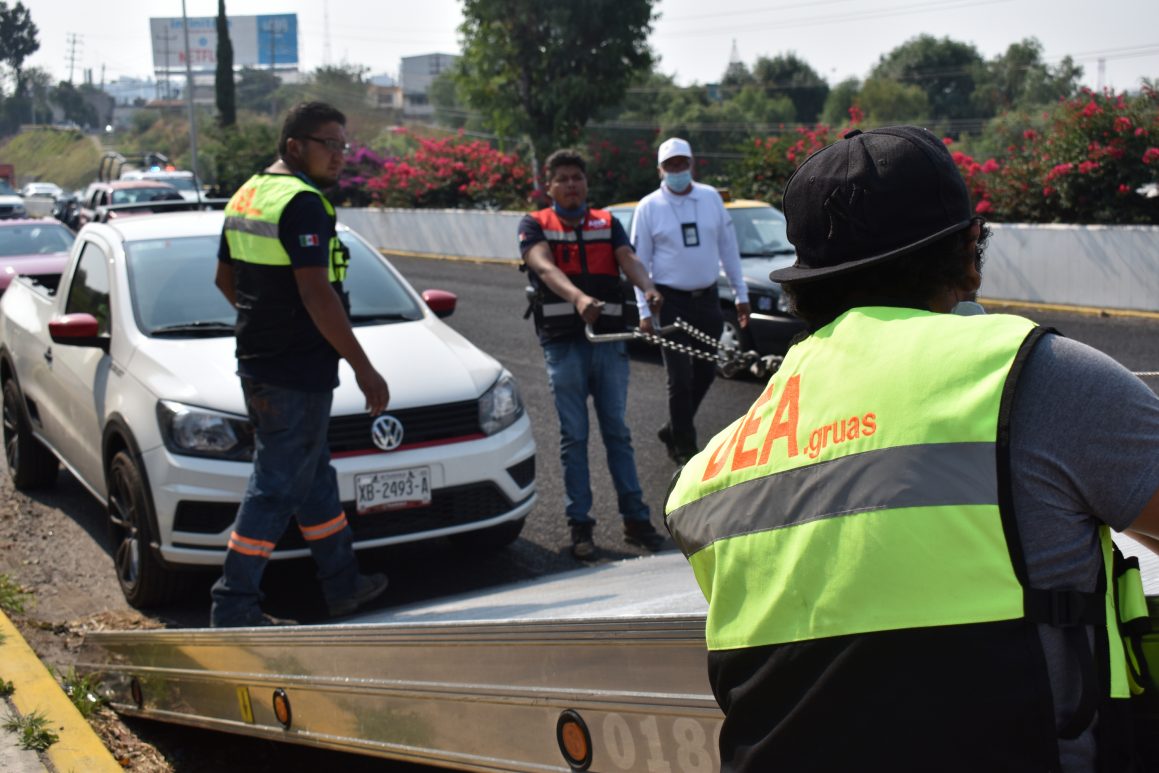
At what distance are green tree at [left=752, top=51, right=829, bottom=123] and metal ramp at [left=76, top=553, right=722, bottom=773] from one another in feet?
347

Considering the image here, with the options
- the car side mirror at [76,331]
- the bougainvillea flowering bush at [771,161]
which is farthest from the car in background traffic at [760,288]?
the bougainvillea flowering bush at [771,161]

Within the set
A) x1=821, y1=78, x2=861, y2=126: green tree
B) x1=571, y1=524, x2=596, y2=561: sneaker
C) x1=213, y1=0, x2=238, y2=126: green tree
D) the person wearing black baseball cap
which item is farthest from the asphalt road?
x1=821, y1=78, x2=861, y2=126: green tree

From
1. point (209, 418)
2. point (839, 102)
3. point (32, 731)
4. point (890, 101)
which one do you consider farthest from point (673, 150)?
point (839, 102)

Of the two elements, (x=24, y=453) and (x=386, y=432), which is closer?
(x=386, y=432)

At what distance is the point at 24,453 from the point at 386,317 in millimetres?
2579

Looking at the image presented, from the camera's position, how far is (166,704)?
421cm

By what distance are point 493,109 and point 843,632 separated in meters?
32.2

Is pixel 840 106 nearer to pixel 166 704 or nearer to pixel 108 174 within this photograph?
pixel 108 174

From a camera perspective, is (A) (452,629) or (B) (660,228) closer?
(A) (452,629)

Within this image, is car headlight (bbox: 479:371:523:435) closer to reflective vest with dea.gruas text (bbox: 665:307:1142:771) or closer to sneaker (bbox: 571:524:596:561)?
sneaker (bbox: 571:524:596:561)

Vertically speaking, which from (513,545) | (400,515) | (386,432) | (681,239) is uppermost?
(681,239)

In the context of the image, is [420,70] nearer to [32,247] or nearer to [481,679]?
[32,247]

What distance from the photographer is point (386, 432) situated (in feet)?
18.0

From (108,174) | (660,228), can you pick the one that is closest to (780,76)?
(108,174)
